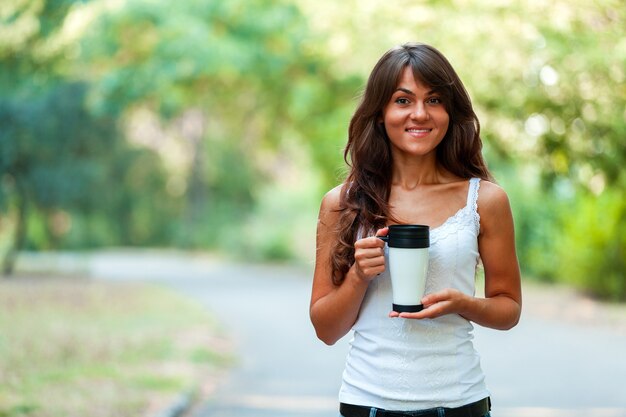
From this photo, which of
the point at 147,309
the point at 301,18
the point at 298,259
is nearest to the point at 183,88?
the point at 301,18

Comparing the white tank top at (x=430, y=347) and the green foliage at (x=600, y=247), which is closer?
the white tank top at (x=430, y=347)

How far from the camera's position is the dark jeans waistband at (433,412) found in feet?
8.14

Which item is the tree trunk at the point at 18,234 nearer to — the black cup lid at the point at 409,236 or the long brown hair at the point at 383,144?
the long brown hair at the point at 383,144

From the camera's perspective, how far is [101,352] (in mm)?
10984

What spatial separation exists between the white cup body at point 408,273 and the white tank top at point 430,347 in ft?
0.43

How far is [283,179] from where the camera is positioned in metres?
44.1

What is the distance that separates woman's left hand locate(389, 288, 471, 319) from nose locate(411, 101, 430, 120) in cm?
47

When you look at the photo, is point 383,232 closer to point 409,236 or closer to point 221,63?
point 409,236

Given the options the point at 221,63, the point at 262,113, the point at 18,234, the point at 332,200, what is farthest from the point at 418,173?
the point at 262,113


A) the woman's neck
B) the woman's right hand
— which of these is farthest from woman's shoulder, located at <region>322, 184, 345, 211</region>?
the woman's right hand

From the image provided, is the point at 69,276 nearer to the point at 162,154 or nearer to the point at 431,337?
the point at 162,154

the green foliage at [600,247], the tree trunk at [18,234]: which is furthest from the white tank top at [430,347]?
the tree trunk at [18,234]

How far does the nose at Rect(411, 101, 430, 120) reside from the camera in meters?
2.55

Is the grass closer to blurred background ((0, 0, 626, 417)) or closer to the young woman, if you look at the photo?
blurred background ((0, 0, 626, 417))
